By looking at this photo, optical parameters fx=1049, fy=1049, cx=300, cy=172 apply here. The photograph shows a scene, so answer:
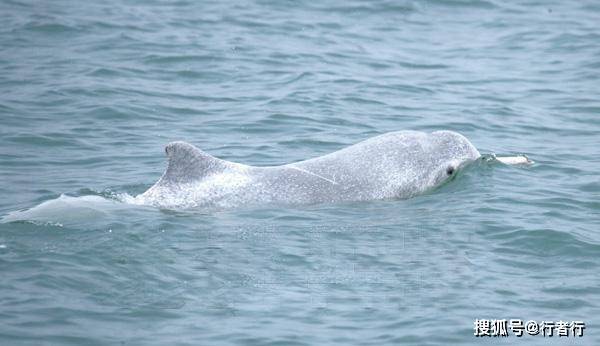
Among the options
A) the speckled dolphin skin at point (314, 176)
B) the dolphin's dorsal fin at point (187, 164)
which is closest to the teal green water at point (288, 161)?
the speckled dolphin skin at point (314, 176)

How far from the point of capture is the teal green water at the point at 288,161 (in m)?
10.9

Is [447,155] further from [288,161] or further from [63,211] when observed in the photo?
[63,211]

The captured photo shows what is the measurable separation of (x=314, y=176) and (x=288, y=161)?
2835mm

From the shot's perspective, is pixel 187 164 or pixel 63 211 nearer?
pixel 63 211

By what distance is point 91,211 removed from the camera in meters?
13.7

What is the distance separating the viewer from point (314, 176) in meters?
14.7

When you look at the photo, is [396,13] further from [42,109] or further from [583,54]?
[42,109]

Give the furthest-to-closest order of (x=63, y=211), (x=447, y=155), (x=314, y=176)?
(x=447, y=155), (x=314, y=176), (x=63, y=211)

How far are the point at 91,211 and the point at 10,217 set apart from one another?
102 cm

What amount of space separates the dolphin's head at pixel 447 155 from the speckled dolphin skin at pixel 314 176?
0.01 metres

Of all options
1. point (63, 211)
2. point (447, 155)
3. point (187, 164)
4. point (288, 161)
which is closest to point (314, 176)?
point (187, 164)

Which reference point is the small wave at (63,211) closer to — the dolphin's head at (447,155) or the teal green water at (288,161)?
the teal green water at (288,161)

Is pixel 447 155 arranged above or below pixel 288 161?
above

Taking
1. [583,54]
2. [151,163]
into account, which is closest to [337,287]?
[151,163]
